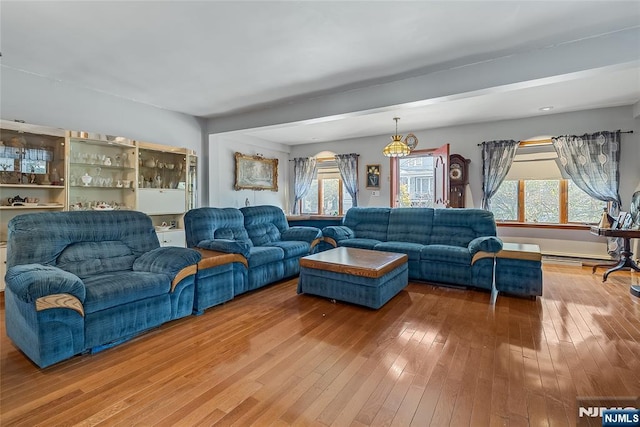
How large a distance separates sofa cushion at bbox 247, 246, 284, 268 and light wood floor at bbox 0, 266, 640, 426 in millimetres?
606

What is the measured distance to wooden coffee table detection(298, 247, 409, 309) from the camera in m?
3.04

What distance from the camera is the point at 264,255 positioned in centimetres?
375

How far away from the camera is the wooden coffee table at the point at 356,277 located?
304 centimetres

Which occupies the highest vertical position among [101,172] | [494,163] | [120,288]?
[494,163]

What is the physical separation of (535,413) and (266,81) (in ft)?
12.9

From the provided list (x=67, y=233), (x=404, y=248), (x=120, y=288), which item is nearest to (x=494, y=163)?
(x=404, y=248)

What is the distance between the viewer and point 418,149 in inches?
254

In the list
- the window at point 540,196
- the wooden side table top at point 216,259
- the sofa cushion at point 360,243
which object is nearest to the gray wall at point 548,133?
the window at point 540,196

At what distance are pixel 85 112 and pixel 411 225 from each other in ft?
16.1

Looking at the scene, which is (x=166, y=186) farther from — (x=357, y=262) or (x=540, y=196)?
(x=540, y=196)

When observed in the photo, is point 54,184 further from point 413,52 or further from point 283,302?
point 413,52

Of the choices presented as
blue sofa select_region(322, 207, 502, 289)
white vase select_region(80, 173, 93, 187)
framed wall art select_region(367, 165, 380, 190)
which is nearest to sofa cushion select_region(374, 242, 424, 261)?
blue sofa select_region(322, 207, 502, 289)

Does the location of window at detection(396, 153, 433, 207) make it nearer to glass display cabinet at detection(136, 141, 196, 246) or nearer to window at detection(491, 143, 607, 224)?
window at detection(491, 143, 607, 224)
